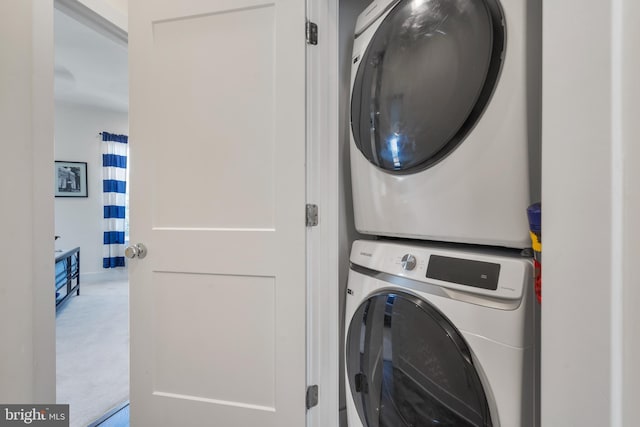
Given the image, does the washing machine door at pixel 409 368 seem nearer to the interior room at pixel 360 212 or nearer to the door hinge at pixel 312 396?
the interior room at pixel 360 212

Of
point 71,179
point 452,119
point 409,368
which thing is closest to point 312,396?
point 409,368

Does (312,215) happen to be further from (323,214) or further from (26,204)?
(26,204)

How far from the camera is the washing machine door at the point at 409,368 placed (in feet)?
2.33

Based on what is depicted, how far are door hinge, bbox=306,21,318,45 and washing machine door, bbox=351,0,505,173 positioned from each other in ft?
0.75

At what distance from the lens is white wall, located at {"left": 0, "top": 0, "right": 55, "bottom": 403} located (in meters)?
1.04

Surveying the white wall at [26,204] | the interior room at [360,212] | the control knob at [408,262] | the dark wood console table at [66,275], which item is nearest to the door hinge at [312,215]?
the interior room at [360,212]

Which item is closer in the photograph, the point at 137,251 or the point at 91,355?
the point at 137,251

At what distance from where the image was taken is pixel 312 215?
3.90ft

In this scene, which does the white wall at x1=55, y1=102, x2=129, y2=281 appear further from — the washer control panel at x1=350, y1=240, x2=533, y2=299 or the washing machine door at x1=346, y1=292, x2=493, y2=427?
the washer control panel at x1=350, y1=240, x2=533, y2=299
